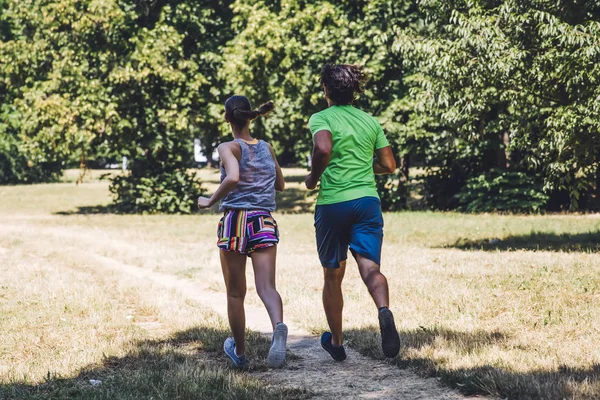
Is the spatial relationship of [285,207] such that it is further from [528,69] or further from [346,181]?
[346,181]

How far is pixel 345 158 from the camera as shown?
5.50 meters

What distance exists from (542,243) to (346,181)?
9929mm

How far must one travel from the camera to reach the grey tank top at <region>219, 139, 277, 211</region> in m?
5.62

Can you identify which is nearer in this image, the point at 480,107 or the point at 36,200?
the point at 480,107

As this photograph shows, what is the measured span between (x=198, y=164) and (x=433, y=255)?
61.0 metres

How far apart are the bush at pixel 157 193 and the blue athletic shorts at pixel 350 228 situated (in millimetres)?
19489

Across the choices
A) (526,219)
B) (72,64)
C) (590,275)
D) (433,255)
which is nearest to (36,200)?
(72,64)

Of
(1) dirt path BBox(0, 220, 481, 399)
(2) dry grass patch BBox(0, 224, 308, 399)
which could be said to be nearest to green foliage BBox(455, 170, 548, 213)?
(2) dry grass patch BBox(0, 224, 308, 399)

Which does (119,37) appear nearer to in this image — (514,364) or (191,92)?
(191,92)

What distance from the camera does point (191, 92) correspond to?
23531 mm

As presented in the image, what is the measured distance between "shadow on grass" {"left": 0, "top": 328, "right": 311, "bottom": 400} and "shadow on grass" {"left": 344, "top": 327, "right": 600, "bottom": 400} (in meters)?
0.94

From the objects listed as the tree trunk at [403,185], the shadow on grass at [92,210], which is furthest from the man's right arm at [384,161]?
the shadow on grass at [92,210]

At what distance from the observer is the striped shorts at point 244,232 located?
5.59 meters

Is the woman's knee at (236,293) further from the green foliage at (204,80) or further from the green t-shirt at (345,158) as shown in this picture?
the green foliage at (204,80)
